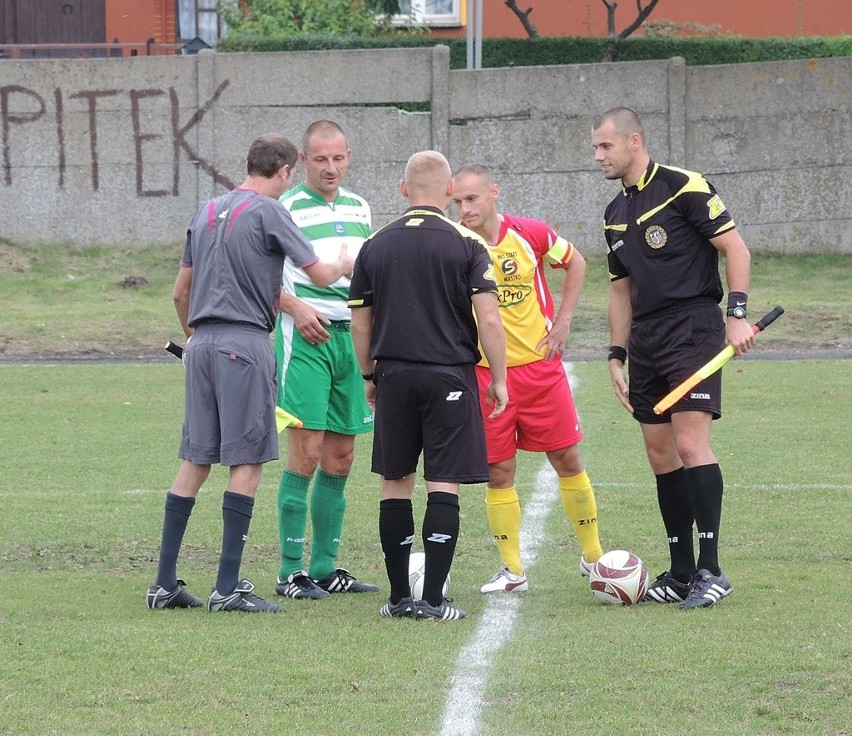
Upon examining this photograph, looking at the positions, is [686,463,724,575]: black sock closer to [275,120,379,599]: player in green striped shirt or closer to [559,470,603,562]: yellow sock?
[559,470,603,562]: yellow sock

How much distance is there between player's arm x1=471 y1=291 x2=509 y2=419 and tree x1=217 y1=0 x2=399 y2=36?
19419 millimetres

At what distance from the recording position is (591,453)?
34.5 feet

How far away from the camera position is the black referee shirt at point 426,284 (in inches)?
232

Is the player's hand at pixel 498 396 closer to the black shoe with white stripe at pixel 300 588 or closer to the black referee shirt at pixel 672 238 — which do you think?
the black referee shirt at pixel 672 238

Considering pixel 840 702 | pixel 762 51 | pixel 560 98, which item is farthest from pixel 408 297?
pixel 762 51

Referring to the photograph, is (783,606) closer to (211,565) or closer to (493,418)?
(493,418)

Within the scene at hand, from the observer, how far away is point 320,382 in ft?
22.3

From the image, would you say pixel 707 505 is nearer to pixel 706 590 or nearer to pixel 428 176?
pixel 706 590

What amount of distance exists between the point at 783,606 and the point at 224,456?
253 cm

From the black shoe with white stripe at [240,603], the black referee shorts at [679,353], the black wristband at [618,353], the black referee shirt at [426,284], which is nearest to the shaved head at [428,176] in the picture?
the black referee shirt at [426,284]

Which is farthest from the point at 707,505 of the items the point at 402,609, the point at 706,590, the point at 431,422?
the point at 402,609

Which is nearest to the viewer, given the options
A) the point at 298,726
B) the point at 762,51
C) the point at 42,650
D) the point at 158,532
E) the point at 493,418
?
the point at 298,726

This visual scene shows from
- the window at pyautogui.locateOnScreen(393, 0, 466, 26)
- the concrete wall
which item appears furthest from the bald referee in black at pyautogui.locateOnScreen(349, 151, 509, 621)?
the window at pyautogui.locateOnScreen(393, 0, 466, 26)

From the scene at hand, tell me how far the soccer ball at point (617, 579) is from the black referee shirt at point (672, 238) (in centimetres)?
114
